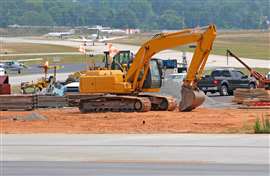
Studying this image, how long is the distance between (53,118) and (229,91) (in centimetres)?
2214

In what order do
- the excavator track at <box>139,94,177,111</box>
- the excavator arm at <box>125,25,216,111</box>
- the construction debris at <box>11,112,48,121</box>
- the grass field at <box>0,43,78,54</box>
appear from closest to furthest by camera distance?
the construction debris at <box>11,112,48,121</box>
the excavator arm at <box>125,25,216,111</box>
the excavator track at <box>139,94,177,111</box>
the grass field at <box>0,43,78,54</box>

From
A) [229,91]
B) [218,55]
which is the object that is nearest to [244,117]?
[229,91]

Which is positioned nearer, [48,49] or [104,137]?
[104,137]

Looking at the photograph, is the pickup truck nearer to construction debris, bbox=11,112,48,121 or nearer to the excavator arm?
the excavator arm

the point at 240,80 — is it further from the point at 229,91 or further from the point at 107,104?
the point at 107,104

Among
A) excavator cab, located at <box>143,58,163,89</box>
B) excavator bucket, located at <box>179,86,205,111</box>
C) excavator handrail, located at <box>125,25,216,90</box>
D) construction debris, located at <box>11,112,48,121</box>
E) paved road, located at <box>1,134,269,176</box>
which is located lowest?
construction debris, located at <box>11,112,48,121</box>

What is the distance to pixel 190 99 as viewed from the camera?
1411 inches

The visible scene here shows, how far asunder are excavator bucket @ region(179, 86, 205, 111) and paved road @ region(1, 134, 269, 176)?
10.0 meters

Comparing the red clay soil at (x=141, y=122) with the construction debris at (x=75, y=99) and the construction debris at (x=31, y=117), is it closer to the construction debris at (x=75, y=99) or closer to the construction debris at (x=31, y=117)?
the construction debris at (x=31, y=117)

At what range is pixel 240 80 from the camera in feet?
180

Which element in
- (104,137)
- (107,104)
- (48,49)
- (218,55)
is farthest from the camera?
(48,49)

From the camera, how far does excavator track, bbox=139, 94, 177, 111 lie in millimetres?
36875

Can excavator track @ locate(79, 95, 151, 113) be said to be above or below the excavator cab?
below

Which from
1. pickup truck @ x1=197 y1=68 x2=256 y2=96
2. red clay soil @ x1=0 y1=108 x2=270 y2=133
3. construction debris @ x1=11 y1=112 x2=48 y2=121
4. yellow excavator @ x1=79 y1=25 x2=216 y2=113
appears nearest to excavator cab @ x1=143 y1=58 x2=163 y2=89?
yellow excavator @ x1=79 y1=25 x2=216 y2=113
